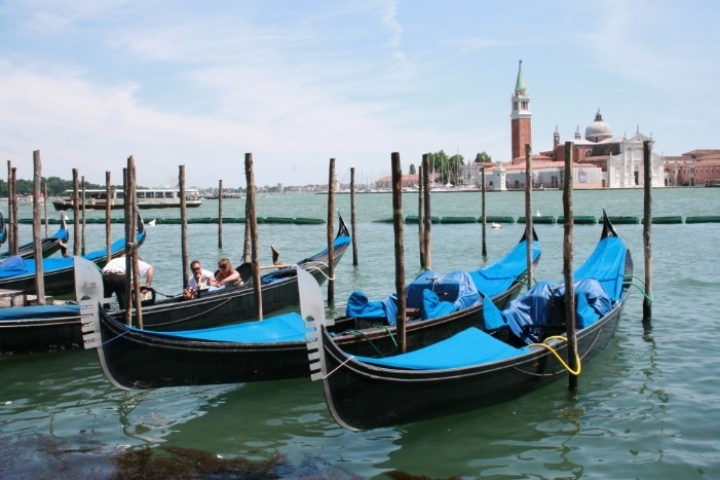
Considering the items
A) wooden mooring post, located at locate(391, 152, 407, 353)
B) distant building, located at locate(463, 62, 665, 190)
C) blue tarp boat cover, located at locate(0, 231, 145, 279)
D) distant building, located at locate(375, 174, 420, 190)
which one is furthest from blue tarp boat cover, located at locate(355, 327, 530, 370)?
distant building, located at locate(375, 174, 420, 190)

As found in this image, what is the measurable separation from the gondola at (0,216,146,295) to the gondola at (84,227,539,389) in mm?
5103

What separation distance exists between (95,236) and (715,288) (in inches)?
832

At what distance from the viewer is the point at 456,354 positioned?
5.19 metres

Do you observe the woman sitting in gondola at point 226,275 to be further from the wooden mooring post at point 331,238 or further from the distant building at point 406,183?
the distant building at point 406,183

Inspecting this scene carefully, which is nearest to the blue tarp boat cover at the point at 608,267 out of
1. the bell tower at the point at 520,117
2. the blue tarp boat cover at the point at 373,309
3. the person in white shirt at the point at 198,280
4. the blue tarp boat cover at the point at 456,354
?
the blue tarp boat cover at the point at 373,309

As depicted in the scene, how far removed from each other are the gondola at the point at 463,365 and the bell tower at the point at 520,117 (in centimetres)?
8716

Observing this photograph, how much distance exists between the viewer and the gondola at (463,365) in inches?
178

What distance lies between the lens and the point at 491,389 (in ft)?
17.3

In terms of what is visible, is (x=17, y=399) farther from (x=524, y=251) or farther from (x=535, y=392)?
(x=524, y=251)

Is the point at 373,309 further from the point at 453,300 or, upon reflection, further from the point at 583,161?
the point at 583,161

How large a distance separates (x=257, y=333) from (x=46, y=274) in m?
6.28

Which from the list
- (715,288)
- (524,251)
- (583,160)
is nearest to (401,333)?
(524,251)

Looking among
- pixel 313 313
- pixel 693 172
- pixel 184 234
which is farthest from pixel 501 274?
pixel 693 172

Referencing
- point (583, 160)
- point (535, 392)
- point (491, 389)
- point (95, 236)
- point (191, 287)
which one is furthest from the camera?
point (583, 160)
